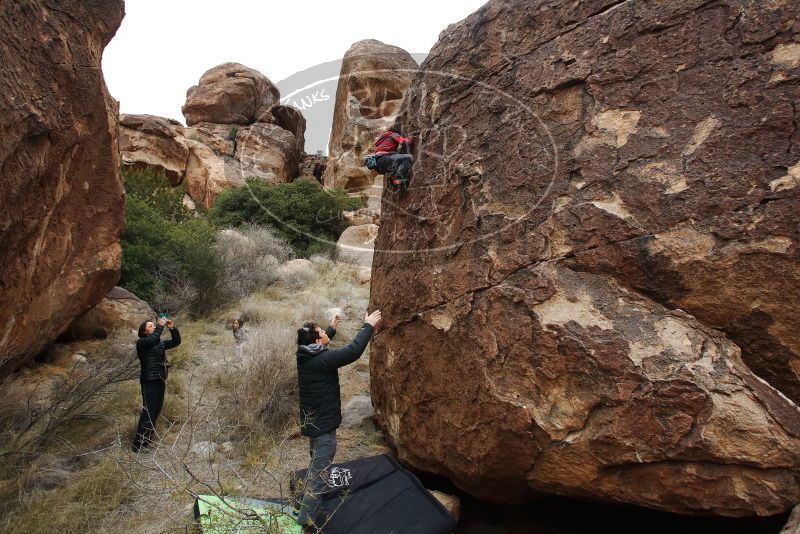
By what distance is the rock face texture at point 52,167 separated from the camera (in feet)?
9.66

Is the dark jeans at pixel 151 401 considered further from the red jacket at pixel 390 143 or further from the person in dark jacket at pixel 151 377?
the red jacket at pixel 390 143

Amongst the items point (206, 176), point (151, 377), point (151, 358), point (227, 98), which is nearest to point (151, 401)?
point (151, 377)

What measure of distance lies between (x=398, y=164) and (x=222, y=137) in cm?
2025

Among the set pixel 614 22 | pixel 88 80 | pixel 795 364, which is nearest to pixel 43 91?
pixel 88 80

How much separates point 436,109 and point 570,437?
8.07 feet

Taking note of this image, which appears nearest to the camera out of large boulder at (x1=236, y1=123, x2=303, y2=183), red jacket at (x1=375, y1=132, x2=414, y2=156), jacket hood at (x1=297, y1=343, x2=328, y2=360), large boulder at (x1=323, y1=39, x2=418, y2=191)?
jacket hood at (x1=297, y1=343, x2=328, y2=360)

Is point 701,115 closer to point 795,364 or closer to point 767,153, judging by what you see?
point 767,153

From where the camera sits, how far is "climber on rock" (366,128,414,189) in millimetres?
3771

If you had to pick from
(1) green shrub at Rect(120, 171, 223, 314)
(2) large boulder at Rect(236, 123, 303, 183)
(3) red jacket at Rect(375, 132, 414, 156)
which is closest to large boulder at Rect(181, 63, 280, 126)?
(2) large boulder at Rect(236, 123, 303, 183)

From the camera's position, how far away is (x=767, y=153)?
2.22 meters

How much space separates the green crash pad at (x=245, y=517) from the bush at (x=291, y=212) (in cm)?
1188

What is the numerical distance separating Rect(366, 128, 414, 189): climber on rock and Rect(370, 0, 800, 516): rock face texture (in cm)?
57

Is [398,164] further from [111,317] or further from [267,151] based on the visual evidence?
[267,151]

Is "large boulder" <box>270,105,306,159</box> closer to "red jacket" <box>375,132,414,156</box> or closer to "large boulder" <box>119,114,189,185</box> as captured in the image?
"large boulder" <box>119,114,189,185</box>
